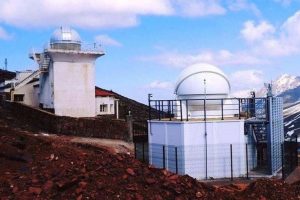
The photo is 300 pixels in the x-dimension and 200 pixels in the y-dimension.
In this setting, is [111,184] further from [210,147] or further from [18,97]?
[18,97]

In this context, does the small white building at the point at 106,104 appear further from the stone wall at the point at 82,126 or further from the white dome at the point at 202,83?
the white dome at the point at 202,83

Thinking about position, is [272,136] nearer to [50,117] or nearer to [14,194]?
[14,194]

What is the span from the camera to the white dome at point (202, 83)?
21.7 metres

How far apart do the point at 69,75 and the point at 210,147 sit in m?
21.5

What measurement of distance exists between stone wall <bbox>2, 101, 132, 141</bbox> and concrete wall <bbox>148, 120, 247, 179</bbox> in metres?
15.0

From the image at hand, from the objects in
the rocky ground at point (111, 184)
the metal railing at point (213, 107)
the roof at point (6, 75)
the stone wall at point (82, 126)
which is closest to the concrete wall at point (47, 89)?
the stone wall at point (82, 126)

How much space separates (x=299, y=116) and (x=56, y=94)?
89.5 feet

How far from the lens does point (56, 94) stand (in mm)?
38250

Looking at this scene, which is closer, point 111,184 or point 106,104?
point 111,184

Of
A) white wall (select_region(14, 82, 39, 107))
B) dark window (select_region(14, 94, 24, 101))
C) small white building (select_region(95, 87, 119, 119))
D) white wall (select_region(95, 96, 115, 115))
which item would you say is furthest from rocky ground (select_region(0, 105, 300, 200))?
white wall (select_region(14, 82, 39, 107))

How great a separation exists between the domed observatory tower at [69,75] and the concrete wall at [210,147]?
1983 centimetres

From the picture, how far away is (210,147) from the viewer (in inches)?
778

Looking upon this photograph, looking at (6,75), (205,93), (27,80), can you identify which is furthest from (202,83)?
(6,75)

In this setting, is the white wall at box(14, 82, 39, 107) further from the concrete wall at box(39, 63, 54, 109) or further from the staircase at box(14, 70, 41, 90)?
the concrete wall at box(39, 63, 54, 109)
